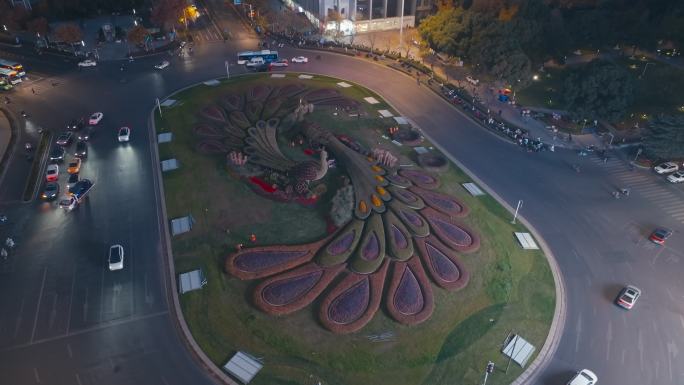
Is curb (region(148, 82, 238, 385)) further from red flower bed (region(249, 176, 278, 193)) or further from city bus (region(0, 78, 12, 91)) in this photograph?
city bus (region(0, 78, 12, 91))

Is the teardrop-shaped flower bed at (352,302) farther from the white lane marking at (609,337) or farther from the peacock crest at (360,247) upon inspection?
the white lane marking at (609,337)

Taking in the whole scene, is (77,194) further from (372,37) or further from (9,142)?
(372,37)

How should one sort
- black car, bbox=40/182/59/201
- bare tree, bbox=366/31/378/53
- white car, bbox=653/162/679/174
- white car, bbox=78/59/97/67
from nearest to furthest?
1. black car, bbox=40/182/59/201
2. white car, bbox=653/162/679/174
3. white car, bbox=78/59/97/67
4. bare tree, bbox=366/31/378/53

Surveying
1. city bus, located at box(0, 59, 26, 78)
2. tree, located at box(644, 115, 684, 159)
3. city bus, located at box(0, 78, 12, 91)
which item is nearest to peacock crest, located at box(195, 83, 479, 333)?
tree, located at box(644, 115, 684, 159)

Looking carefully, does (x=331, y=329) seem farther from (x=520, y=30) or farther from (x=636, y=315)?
(x=520, y=30)

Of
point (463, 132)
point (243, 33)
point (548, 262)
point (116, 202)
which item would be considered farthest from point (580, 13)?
point (116, 202)

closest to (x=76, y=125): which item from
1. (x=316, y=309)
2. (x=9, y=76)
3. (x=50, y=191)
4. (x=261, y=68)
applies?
(x=50, y=191)
